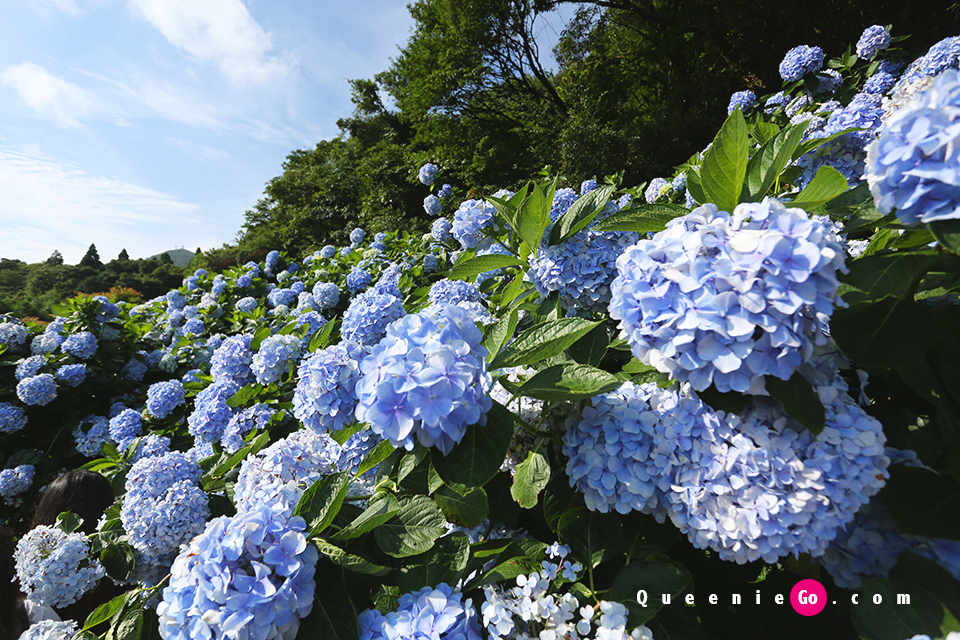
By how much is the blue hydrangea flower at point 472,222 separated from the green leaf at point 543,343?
129 cm

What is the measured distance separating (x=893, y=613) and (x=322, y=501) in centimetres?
105

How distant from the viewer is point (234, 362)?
269 centimetres

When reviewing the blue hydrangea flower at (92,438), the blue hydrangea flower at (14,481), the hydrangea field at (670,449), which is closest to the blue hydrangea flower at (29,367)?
the blue hydrangea flower at (92,438)

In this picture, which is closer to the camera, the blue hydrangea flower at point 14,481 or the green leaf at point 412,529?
the green leaf at point 412,529

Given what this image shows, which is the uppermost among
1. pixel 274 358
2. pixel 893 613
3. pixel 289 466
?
pixel 274 358

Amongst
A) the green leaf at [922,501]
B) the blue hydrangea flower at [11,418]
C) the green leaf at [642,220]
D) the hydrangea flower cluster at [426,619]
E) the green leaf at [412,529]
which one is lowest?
the green leaf at [922,501]

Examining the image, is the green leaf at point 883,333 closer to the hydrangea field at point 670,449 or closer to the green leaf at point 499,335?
the hydrangea field at point 670,449

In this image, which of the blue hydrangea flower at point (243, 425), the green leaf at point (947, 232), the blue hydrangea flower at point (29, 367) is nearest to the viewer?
the green leaf at point (947, 232)

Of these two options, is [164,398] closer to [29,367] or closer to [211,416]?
[211,416]

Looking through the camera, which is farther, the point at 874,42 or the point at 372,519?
the point at 874,42

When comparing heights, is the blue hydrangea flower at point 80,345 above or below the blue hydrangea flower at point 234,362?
above

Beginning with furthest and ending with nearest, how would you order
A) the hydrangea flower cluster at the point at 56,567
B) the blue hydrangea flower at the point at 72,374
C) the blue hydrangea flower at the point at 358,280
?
the blue hydrangea flower at the point at 72,374 → the blue hydrangea flower at the point at 358,280 → the hydrangea flower cluster at the point at 56,567

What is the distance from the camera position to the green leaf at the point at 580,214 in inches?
55.9

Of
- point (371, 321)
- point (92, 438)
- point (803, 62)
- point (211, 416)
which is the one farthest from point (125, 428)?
point (803, 62)
